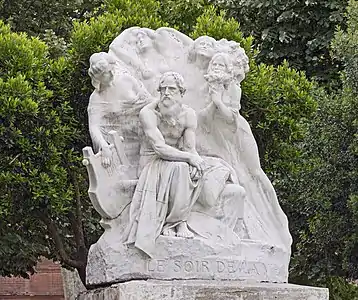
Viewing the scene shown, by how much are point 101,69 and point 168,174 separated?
1.16 metres

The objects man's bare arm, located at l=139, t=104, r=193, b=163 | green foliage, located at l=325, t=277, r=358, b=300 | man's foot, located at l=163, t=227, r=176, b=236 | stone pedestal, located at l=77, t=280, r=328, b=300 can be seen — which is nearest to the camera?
stone pedestal, located at l=77, t=280, r=328, b=300

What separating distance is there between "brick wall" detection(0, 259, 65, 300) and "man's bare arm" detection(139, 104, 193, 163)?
42.1ft

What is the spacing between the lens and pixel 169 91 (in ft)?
25.6

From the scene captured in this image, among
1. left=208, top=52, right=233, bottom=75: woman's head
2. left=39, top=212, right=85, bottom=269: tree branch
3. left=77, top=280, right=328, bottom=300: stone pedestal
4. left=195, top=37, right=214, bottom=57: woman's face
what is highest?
left=195, top=37, right=214, bottom=57: woman's face

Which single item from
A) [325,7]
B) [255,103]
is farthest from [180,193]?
[325,7]

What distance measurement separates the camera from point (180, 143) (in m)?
7.90

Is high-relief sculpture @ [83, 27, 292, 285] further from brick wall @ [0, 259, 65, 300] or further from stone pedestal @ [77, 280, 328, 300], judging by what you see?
brick wall @ [0, 259, 65, 300]

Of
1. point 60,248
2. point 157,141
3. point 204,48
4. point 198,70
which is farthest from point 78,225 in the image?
point 157,141

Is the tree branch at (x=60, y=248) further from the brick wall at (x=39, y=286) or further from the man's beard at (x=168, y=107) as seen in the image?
the brick wall at (x=39, y=286)

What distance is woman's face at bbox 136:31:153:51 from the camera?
28.4 ft

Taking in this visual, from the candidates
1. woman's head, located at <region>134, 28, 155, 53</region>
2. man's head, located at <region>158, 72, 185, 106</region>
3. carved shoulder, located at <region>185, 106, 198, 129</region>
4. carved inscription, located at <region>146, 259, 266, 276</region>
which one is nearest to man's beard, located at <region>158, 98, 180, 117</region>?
man's head, located at <region>158, 72, 185, 106</region>

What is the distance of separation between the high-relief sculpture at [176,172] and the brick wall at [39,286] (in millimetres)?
12384

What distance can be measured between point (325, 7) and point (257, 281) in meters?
7.98

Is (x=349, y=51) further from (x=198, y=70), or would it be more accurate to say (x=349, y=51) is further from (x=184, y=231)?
(x=184, y=231)
